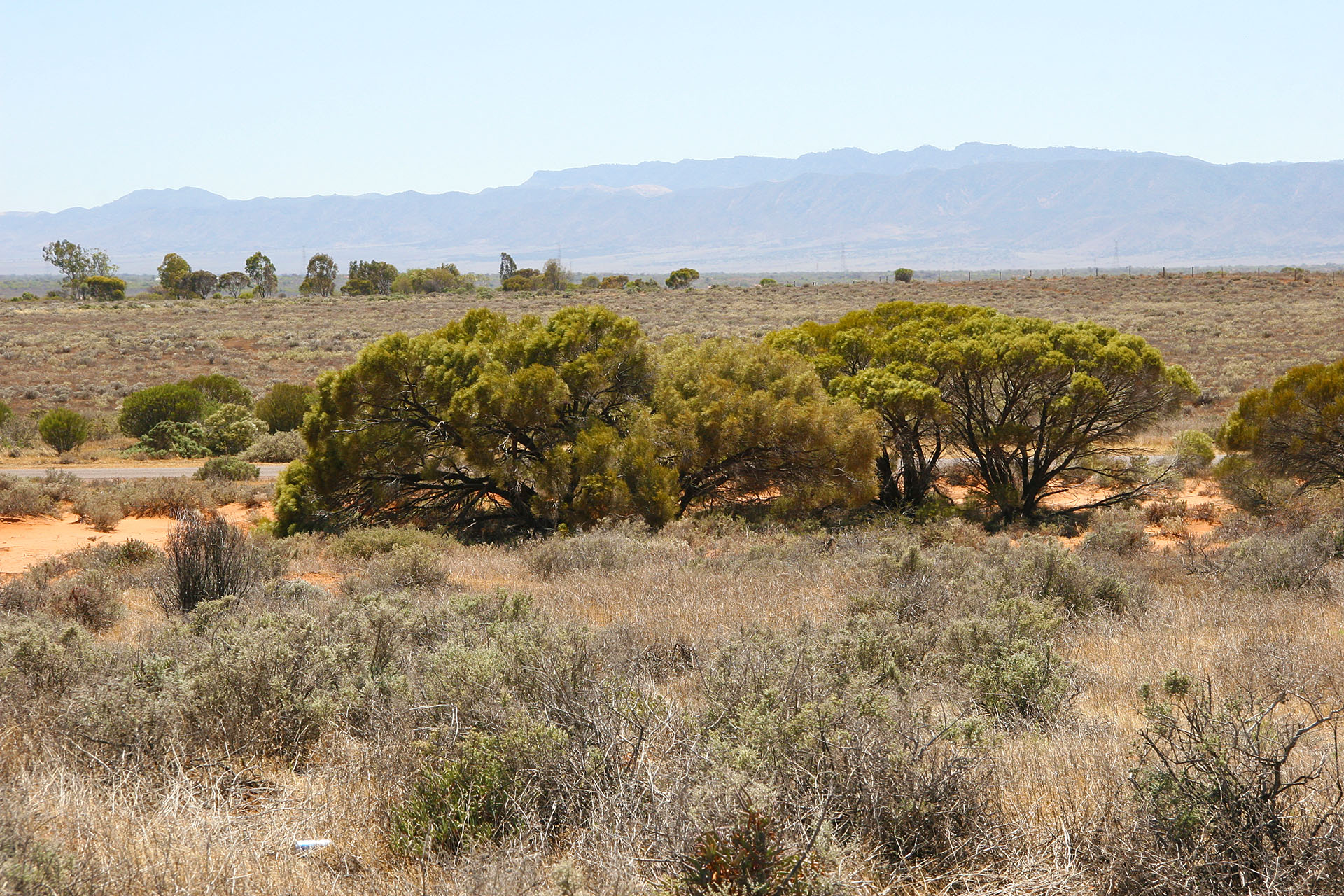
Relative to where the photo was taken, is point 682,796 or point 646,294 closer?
point 682,796

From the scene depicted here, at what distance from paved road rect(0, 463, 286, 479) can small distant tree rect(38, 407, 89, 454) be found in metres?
1.62

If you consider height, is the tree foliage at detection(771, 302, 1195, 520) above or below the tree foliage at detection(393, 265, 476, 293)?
below

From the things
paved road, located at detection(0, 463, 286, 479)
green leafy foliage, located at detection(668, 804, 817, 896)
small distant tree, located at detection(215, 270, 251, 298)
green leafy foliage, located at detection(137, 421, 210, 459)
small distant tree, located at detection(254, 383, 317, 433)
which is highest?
small distant tree, located at detection(215, 270, 251, 298)

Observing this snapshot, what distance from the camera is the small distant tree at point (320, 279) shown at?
87812mm

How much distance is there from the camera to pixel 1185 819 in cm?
292

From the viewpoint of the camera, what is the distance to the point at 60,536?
41.9ft

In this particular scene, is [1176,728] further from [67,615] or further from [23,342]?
[23,342]

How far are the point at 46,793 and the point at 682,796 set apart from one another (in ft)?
8.07

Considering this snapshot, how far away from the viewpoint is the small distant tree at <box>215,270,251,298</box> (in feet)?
319

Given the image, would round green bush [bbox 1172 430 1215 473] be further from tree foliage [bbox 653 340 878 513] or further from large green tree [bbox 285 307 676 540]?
large green tree [bbox 285 307 676 540]

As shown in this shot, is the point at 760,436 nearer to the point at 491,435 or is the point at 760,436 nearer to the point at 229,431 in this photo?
the point at 491,435

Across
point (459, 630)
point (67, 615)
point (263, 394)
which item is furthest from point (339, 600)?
point (263, 394)

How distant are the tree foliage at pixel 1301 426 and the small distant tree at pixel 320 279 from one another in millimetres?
86789

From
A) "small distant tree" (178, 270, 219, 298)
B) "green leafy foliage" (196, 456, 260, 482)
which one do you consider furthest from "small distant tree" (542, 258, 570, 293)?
"green leafy foliage" (196, 456, 260, 482)
